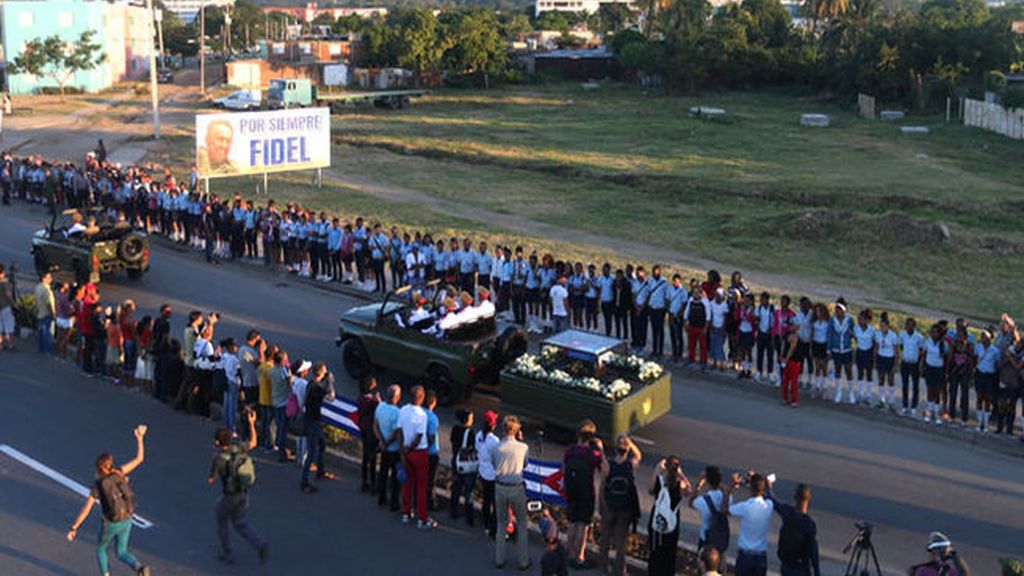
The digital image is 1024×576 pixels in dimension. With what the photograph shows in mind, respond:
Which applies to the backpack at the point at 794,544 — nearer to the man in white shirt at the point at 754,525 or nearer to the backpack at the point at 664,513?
the man in white shirt at the point at 754,525

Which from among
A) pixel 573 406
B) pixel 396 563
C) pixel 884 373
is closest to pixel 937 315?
pixel 884 373

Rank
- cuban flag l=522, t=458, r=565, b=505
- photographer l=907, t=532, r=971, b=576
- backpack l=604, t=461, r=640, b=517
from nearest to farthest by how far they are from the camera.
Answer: photographer l=907, t=532, r=971, b=576
backpack l=604, t=461, r=640, b=517
cuban flag l=522, t=458, r=565, b=505

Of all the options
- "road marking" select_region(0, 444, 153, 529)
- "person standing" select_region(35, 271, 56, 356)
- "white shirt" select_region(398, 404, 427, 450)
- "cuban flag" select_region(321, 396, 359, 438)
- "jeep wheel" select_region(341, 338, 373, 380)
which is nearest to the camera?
"white shirt" select_region(398, 404, 427, 450)

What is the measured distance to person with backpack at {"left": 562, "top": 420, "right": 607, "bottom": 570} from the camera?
1031cm

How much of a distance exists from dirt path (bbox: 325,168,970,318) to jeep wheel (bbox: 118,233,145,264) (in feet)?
37.8

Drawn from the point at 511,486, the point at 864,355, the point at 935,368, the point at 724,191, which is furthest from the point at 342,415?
the point at 724,191

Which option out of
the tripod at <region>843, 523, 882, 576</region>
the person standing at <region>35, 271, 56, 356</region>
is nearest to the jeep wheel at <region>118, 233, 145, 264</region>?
the person standing at <region>35, 271, 56, 356</region>

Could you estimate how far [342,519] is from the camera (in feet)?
39.2

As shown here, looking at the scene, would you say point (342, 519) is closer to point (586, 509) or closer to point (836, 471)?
point (586, 509)

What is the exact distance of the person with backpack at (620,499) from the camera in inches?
398

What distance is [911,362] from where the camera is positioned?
1554cm

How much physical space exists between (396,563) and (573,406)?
3.90m

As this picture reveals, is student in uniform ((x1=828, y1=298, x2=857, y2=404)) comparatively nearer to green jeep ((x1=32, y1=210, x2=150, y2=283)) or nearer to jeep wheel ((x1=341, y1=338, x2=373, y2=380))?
jeep wheel ((x1=341, y1=338, x2=373, y2=380))

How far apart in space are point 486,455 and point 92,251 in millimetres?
15283
